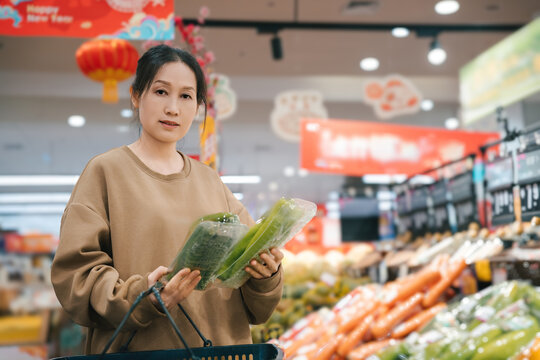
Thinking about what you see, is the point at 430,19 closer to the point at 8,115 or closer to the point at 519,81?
the point at 519,81

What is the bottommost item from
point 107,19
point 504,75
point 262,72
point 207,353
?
point 207,353

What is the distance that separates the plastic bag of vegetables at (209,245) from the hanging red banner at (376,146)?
4.32 meters

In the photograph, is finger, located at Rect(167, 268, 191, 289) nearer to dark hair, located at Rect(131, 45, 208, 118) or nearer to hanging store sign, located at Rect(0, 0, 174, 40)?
dark hair, located at Rect(131, 45, 208, 118)

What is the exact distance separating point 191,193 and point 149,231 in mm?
159

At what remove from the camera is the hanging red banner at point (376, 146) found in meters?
5.47

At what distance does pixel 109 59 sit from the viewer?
381 centimetres

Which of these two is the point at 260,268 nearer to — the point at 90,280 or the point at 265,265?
the point at 265,265

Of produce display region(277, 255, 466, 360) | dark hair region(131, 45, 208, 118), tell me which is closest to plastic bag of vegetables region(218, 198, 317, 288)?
dark hair region(131, 45, 208, 118)

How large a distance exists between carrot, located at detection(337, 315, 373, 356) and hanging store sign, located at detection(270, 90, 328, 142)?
3444 mm

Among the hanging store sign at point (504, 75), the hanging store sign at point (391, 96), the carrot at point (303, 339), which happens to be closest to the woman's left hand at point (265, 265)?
the carrot at point (303, 339)

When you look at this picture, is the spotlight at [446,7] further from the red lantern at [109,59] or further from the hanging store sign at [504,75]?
the red lantern at [109,59]

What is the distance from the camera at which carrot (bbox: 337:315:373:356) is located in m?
2.84

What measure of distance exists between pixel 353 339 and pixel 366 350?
12 cm

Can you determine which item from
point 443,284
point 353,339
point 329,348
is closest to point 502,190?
point 443,284
